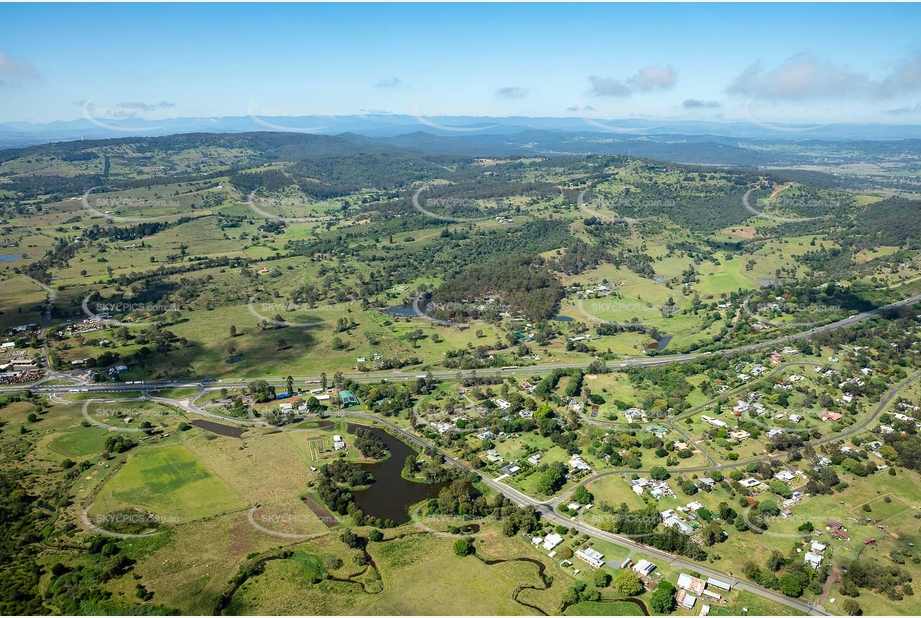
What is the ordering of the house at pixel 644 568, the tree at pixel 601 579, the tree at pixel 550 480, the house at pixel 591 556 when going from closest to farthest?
1. the tree at pixel 601 579
2. the house at pixel 644 568
3. the house at pixel 591 556
4. the tree at pixel 550 480

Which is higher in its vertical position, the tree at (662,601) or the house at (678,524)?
the house at (678,524)

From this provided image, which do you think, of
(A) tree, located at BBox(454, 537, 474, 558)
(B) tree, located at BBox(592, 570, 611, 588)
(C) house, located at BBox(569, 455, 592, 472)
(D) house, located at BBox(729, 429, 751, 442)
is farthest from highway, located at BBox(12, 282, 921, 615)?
(A) tree, located at BBox(454, 537, 474, 558)

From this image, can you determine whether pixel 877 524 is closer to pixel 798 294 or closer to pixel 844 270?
pixel 798 294

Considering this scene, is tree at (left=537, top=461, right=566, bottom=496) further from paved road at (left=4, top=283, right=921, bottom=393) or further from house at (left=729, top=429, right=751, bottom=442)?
paved road at (left=4, top=283, right=921, bottom=393)

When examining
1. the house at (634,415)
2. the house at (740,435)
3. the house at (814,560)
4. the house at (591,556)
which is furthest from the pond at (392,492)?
the house at (740,435)

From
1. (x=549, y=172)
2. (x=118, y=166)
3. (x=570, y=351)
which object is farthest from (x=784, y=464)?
(x=118, y=166)

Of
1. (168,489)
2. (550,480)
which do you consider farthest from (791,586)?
(168,489)

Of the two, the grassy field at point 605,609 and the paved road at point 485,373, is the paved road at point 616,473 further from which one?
the grassy field at point 605,609

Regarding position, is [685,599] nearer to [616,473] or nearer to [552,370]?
[616,473]
